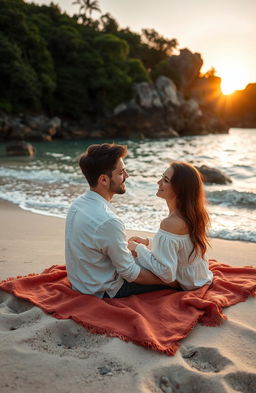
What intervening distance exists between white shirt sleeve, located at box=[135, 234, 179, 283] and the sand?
0.48m

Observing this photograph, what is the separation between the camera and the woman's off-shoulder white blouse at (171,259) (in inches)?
120

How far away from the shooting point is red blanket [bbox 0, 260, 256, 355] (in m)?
2.57

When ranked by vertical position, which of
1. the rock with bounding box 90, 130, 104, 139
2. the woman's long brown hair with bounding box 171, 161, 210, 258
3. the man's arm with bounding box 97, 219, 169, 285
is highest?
the woman's long brown hair with bounding box 171, 161, 210, 258

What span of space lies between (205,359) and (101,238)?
1.08 m

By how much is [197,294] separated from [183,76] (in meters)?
58.4

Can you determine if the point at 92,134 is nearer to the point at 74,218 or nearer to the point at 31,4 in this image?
the point at 31,4

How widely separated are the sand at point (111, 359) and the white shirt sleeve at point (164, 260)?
48 cm

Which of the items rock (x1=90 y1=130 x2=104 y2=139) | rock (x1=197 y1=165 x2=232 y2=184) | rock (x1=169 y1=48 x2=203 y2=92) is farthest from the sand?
rock (x1=169 y1=48 x2=203 y2=92)

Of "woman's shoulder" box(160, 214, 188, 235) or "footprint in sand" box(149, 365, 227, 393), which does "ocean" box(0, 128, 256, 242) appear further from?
"footprint in sand" box(149, 365, 227, 393)

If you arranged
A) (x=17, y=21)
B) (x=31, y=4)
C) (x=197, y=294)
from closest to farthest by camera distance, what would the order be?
1. (x=197, y=294)
2. (x=17, y=21)
3. (x=31, y=4)

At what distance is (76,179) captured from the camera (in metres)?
12.5

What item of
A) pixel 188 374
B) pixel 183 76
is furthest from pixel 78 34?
pixel 188 374

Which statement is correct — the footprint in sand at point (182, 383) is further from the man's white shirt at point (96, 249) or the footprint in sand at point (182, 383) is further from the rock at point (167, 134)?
the rock at point (167, 134)

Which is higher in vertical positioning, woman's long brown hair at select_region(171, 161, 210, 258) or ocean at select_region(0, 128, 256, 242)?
woman's long brown hair at select_region(171, 161, 210, 258)
